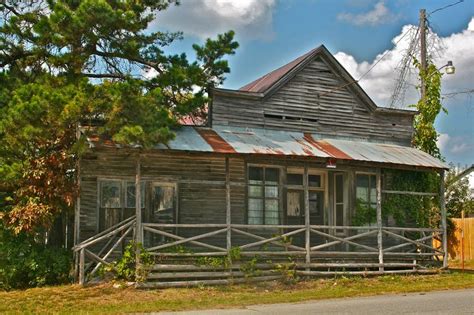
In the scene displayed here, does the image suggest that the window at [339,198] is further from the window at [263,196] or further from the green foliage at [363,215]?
the window at [263,196]

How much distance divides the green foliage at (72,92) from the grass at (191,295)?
2.12 metres

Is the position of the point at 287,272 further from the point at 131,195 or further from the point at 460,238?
the point at 460,238

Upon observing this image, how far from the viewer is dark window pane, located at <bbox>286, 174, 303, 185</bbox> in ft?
60.5

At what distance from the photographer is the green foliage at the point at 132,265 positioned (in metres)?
13.9

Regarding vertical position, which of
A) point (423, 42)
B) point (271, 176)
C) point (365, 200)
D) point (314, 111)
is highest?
point (423, 42)

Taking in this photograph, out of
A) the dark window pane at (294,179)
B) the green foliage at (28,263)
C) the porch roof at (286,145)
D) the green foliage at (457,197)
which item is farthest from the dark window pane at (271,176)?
the green foliage at (457,197)

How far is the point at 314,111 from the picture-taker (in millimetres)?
19203

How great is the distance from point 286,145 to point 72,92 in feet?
20.6

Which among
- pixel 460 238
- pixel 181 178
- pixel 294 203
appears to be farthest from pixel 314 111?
pixel 460 238

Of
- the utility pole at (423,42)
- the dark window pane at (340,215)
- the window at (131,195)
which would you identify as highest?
the utility pole at (423,42)

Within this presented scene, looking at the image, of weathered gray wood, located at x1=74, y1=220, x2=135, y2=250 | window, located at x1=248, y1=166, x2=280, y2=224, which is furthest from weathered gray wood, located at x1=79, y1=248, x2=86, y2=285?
window, located at x1=248, y1=166, x2=280, y2=224

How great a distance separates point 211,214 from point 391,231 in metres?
5.88

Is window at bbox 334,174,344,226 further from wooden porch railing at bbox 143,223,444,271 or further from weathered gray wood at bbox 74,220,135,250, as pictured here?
weathered gray wood at bbox 74,220,135,250

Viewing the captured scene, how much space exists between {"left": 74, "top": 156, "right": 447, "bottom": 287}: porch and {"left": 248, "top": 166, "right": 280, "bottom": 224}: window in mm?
29
